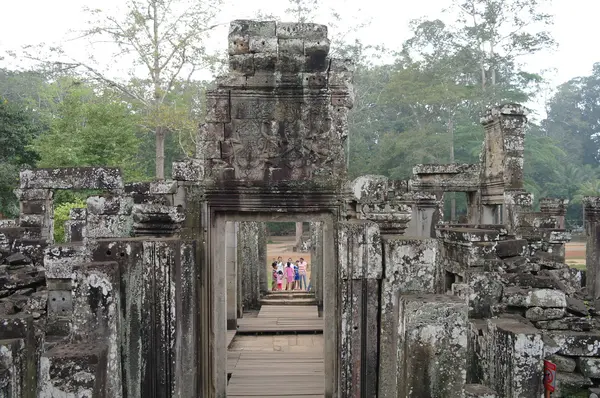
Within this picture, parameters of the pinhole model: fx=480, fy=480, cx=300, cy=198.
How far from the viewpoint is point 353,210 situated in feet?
17.4

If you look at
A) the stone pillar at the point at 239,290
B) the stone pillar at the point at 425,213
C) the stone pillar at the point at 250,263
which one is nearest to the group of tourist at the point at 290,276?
the stone pillar at the point at 250,263

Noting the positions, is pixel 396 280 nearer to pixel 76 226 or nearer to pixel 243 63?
pixel 243 63

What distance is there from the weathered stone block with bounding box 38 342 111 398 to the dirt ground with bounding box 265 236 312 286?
1842 centimetres

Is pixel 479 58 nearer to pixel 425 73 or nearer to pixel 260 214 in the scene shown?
pixel 425 73

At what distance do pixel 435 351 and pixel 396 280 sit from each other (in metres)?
0.86

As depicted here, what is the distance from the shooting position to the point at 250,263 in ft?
42.2

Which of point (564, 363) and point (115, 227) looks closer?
point (115, 227)

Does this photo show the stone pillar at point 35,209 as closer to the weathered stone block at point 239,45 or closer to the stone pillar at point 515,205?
the weathered stone block at point 239,45

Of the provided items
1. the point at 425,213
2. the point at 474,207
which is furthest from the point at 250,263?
the point at 474,207

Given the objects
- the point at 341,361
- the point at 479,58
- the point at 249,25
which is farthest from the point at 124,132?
the point at 479,58

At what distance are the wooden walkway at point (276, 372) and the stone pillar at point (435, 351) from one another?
3207mm

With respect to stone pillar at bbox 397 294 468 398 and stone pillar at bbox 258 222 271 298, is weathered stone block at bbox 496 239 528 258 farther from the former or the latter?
stone pillar at bbox 258 222 271 298

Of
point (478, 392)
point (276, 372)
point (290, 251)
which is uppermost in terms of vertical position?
point (478, 392)

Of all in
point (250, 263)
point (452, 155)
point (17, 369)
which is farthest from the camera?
point (452, 155)
